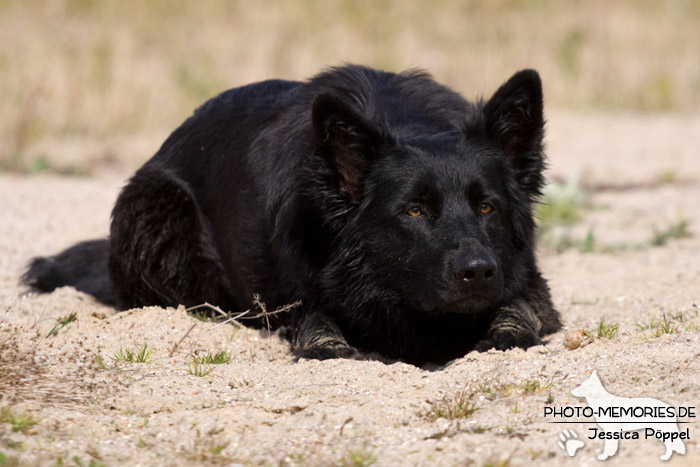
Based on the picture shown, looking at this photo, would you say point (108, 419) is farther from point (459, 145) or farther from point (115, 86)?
point (115, 86)

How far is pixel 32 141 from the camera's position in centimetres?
1259

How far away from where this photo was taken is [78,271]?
24.0 ft

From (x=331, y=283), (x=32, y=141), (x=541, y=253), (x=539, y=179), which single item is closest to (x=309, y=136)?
(x=331, y=283)

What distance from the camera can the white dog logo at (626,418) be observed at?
132 inches

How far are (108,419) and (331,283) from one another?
1.77 m

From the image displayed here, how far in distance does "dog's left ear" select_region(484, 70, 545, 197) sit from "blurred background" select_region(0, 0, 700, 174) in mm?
7486

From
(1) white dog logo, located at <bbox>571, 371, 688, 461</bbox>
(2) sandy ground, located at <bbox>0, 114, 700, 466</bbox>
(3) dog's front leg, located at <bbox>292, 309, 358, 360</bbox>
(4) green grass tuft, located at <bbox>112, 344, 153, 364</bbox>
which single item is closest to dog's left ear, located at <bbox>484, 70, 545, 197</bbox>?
(2) sandy ground, located at <bbox>0, 114, 700, 466</bbox>

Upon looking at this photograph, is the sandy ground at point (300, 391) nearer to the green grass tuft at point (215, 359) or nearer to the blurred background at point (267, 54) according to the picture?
the green grass tuft at point (215, 359)

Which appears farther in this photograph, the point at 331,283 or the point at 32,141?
the point at 32,141

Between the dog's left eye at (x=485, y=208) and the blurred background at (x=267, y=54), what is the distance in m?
7.65

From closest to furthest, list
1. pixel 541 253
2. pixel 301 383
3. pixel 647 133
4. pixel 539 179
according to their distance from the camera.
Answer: pixel 301 383 < pixel 539 179 < pixel 541 253 < pixel 647 133

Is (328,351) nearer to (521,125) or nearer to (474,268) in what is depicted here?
(474,268)

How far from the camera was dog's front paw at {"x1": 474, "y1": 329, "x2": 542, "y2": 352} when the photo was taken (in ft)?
16.8

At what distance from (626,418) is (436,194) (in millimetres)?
1783
